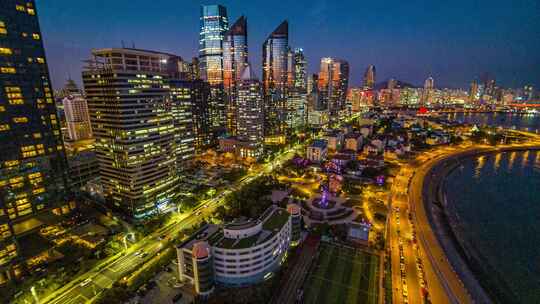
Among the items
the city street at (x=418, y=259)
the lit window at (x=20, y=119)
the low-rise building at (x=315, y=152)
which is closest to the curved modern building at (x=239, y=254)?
the city street at (x=418, y=259)

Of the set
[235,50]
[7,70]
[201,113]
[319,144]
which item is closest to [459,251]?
[319,144]

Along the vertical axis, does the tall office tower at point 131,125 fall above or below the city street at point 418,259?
above

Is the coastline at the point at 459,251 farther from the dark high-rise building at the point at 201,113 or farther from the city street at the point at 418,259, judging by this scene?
the dark high-rise building at the point at 201,113

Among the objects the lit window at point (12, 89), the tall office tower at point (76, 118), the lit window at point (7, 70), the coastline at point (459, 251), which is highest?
the lit window at point (7, 70)

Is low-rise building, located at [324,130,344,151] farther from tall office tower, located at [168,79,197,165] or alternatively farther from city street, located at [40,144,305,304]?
city street, located at [40,144,305,304]

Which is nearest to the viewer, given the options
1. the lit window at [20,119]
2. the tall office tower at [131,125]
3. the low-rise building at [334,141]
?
the lit window at [20,119]

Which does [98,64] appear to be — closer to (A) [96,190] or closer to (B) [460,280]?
(A) [96,190]

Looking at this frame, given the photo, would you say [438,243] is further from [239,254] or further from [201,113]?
[201,113]
